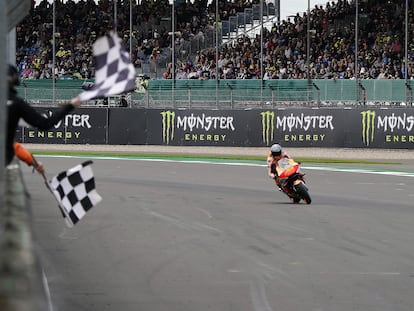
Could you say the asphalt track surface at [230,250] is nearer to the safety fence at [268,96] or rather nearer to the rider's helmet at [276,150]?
the rider's helmet at [276,150]

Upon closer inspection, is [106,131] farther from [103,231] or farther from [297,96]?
[103,231]

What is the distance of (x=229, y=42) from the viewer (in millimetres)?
46688

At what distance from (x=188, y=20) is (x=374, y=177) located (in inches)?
954

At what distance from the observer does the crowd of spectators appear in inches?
1534

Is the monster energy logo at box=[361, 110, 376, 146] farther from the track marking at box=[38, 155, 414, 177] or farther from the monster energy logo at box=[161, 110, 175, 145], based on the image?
the monster energy logo at box=[161, 110, 175, 145]

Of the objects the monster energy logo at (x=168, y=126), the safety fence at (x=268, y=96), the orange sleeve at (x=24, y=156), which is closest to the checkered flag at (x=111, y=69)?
the orange sleeve at (x=24, y=156)

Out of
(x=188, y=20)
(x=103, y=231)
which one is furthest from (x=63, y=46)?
(x=103, y=231)

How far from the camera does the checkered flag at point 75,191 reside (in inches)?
308

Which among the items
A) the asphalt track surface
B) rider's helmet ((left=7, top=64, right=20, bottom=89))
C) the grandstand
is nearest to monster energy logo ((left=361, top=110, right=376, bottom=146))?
the grandstand

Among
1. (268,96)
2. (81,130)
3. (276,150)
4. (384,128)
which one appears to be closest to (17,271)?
(276,150)

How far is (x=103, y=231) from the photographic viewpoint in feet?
45.4

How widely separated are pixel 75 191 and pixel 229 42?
39262 millimetres

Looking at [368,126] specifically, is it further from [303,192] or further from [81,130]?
[303,192]

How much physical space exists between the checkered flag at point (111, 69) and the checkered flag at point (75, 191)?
141 cm
